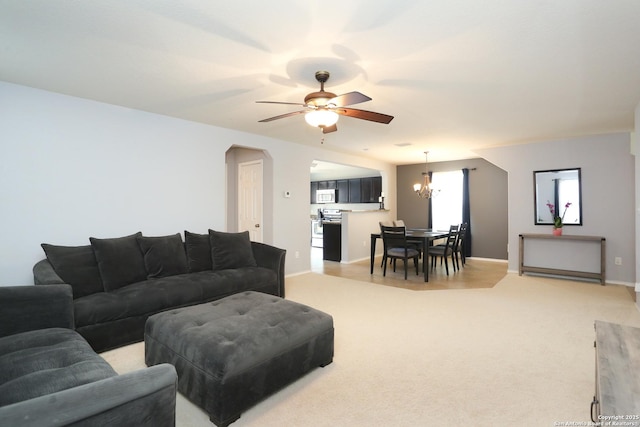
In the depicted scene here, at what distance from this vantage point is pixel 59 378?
4.56 feet

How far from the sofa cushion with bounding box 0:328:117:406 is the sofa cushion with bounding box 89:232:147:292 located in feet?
3.55

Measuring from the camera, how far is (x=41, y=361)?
1551 millimetres

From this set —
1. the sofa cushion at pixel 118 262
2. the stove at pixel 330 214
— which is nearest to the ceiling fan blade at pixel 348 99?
the sofa cushion at pixel 118 262

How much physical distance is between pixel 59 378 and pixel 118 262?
1886mm

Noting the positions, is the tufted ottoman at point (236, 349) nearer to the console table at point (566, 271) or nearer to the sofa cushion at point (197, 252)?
the sofa cushion at point (197, 252)

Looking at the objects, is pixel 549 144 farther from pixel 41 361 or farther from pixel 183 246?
pixel 41 361

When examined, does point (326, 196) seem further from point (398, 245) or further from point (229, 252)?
point (229, 252)

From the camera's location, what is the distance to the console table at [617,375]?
1089 millimetres

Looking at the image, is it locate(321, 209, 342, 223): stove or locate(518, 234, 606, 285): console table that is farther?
locate(321, 209, 342, 223): stove

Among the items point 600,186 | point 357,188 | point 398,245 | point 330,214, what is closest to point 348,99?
point 398,245

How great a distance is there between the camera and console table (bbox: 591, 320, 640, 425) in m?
1.09

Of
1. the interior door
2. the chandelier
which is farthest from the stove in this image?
the interior door

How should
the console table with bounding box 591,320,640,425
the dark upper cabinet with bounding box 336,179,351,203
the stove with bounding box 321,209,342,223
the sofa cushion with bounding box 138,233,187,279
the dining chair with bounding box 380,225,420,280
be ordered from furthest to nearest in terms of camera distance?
1. the stove with bounding box 321,209,342,223
2. the dark upper cabinet with bounding box 336,179,351,203
3. the dining chair with bounding box 380,225,420,280
4. the sofa cushion with bounding box 138,233,187,279
5. the console table with bounding box 591,320,640,425

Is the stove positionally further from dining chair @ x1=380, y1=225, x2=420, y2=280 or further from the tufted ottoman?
the tufted ottoman
